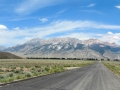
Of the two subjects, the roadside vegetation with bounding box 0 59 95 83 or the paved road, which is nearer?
the paved road

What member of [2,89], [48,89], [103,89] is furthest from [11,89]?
[103,89]

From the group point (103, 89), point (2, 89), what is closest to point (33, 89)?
point (2, 89)

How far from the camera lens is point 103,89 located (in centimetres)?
1756

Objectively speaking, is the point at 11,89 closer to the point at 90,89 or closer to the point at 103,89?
the point at 90,89

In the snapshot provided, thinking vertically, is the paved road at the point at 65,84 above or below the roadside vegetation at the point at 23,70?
below

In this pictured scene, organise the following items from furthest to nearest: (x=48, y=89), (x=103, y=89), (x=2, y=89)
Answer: (x=103, y=89) < (x=48, y=89) < (x=2, y=89)

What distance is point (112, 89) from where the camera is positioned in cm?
1803

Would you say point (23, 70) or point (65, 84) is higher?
point (23, 70)

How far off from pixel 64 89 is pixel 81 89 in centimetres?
130

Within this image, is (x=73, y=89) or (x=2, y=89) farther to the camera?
(x=73, y=89)

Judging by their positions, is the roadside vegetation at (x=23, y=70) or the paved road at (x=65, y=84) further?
the roadside vegetation at (x=23, y=70)

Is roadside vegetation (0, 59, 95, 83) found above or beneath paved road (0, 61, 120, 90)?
above

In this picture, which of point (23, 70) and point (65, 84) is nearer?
point (65, 84)

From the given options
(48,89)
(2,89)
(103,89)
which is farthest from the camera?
(103,89)
